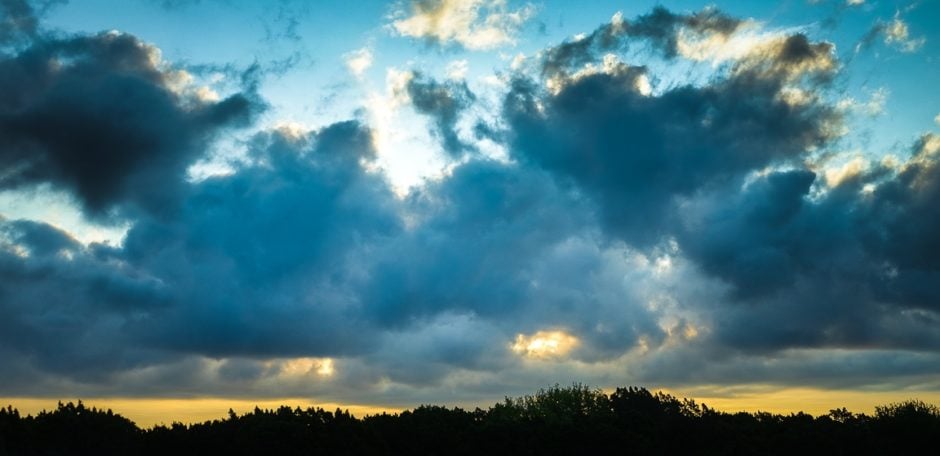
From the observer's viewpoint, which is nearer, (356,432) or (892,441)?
(356,432)

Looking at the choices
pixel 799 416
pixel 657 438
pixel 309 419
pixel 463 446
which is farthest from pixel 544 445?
pixel 799 416

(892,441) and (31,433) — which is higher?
(31,433)

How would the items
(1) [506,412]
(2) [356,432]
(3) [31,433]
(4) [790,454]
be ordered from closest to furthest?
1. (3) [31,433]
2. (2) [356,432]
3. (4) [790,454]
4. (1) [506,412]

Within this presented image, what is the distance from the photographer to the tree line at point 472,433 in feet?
219

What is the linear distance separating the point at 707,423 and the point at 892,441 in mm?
20409

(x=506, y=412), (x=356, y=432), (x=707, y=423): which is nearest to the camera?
(x=356, y=432)

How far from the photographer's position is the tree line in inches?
2633

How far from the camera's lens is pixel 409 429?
7919 centimetres

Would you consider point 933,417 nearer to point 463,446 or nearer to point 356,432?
point 463,446

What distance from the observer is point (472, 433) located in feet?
266

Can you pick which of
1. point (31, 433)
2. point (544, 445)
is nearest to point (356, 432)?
point (544, 445)

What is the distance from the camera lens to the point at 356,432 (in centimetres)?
7669

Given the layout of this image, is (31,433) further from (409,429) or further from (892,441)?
(892,441)

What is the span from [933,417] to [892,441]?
829 centimetres
